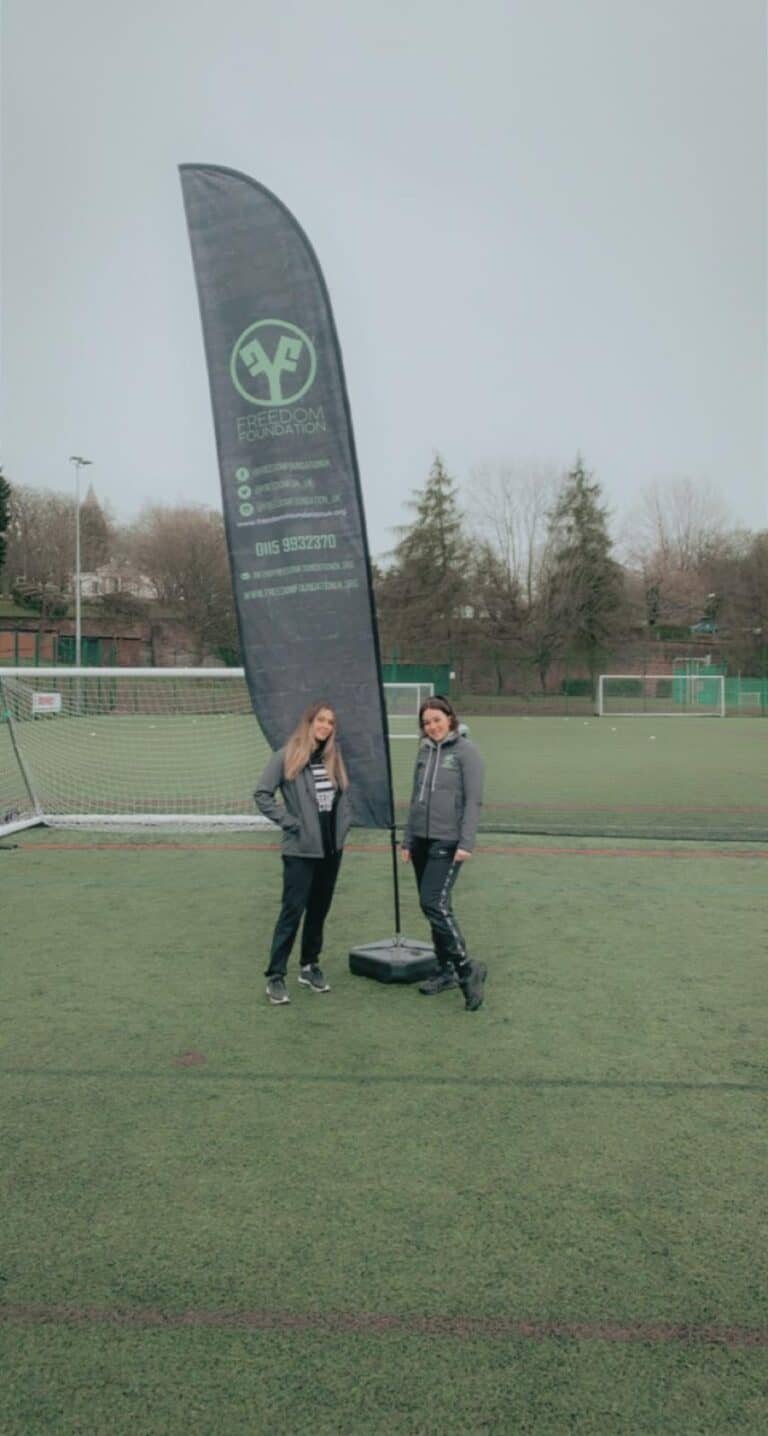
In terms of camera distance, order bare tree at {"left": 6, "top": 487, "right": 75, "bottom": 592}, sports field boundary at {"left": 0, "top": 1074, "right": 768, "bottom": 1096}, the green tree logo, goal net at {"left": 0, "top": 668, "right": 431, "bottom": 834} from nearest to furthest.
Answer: sports field boundary at {"left": 0, "top": 1074, "right": 768, "bottom": 1096} → the green tree logo → goal net at {"left": 0, "top": 668, "right": 431, "bottom": 834} → bare tree at {"left": 6, "top": 487, "right": 75, "bottom": 592}

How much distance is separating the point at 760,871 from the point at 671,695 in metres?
42.1

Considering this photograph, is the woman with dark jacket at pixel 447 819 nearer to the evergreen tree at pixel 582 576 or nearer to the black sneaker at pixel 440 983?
the black sneaker at pixel 440 983

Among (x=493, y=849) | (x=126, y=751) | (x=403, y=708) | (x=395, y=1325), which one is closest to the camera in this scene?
(x=395, y=1325)

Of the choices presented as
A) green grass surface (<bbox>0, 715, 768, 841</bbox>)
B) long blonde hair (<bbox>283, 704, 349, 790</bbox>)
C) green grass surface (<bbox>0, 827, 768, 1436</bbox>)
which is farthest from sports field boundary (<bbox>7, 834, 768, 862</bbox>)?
long blonde hair (<bbox>283, 704, 349, 790</bbox>)

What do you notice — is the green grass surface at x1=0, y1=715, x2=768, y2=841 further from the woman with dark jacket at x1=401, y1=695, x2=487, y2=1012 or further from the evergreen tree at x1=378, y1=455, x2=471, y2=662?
the evergreen tree at x1=378, y1=455, x2=471, y2=662

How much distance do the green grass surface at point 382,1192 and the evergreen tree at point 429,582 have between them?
179ft

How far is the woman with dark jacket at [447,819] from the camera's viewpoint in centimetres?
595

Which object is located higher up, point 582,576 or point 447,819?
point 582,576

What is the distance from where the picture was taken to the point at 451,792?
235 inches

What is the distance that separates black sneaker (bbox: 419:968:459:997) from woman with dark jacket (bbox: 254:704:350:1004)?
0.75m

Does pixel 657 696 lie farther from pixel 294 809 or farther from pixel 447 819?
pixel 294 809

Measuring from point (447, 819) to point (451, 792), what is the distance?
0.46ft

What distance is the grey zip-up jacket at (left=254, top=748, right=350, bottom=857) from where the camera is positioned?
5.94 meters

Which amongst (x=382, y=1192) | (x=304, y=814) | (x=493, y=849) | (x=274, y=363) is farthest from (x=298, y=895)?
(x=493, y=849)
